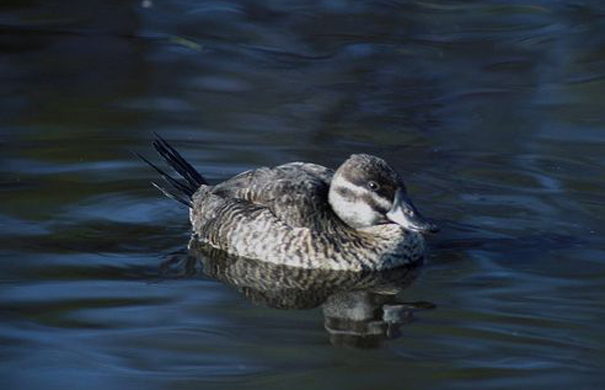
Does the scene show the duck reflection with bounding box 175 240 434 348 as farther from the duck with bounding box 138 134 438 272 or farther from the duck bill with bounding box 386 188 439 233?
the duck bill with bounding box 386 188 439 233

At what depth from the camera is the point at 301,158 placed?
12648 millimetres

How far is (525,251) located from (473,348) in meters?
1.84

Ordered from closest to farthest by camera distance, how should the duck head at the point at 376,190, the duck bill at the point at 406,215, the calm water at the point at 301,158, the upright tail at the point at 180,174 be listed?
the calm water at the point at 301,158, the duck bill at the point at 406,215, the duck head at the point at 376,190, the upright tail at the point at 180,174

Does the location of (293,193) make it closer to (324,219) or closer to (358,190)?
(324,219)

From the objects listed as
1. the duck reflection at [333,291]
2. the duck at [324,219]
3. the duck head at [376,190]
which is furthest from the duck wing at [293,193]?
the duck reflection at [333,291]

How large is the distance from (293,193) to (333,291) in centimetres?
84

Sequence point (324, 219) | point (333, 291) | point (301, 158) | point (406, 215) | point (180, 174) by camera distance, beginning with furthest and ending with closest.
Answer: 1. point (301, 158)
2. point (180, 174)
3. point (324, 219)
4. point (406, 215)
5. point (333, 291)

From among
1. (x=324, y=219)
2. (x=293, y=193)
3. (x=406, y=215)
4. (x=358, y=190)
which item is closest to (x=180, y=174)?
(x=293, y=193)

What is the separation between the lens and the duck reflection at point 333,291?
948cm

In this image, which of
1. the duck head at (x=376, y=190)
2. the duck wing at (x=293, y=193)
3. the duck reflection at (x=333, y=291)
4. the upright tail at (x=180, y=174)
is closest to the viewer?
the duck reflection at (x=333, y=291)

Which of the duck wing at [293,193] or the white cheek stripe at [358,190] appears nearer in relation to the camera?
the white cheek stripe at [358,190]

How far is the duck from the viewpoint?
10609mm

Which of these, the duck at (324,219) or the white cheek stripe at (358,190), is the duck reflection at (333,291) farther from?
the white cheek stripe at (358,190)

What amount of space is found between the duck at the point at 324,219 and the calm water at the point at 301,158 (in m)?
0.18
